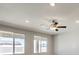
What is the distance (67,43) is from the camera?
187 centimetres

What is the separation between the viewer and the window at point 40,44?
188 centimetres

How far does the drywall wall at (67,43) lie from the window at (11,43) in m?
0.44

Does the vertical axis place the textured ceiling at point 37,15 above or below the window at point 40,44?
above

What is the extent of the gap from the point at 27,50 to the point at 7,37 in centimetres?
30

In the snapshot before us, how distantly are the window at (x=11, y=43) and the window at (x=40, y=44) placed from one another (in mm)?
167

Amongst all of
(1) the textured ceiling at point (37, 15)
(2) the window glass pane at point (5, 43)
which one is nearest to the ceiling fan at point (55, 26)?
(1) the textured ceiling at point (37, 15)

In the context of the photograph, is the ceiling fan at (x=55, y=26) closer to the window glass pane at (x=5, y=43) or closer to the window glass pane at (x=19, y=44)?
the window glass pane at (x=19, y=44)

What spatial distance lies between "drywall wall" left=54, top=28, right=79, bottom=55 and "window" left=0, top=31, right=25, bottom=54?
44cm

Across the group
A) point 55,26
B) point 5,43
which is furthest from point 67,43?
point 5,43

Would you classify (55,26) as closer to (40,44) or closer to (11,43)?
(40,44)

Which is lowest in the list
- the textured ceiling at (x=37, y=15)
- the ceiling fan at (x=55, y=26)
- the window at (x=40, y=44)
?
the window at (x=40, y=44)

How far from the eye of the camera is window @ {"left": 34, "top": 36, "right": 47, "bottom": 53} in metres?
1.88
